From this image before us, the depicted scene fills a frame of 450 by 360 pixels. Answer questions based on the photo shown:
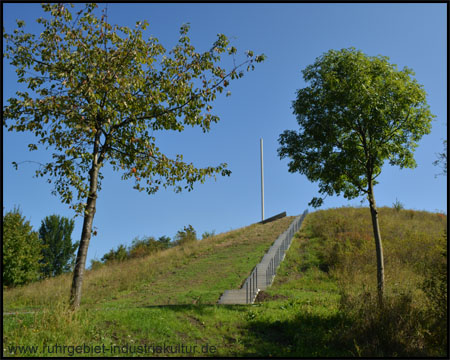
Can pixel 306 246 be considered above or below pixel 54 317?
above

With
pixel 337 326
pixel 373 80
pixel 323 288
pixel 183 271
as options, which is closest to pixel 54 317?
pixel 337 326

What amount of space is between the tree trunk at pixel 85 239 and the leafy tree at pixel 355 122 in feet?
27.3

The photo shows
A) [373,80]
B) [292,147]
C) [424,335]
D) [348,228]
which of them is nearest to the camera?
[424,335]

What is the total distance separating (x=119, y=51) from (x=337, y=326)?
31.4 ft

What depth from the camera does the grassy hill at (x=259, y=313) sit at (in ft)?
26.0

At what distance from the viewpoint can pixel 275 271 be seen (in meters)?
20.3

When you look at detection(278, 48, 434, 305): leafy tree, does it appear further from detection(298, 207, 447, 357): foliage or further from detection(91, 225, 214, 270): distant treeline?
detection(91, 225, 214, 270): distant treeline

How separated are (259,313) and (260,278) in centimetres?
713

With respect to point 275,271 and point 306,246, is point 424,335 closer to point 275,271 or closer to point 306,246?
point 275,271

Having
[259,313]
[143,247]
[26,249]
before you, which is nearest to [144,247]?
[143,247]

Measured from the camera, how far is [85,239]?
31.5 feet

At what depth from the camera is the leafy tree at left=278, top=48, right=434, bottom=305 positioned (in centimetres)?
1402

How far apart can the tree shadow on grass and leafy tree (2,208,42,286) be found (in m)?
26.1

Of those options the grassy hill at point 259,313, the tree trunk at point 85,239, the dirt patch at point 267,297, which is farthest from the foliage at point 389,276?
the tree trunk at point 85,239
